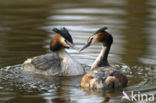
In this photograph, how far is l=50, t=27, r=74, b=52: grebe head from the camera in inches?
427

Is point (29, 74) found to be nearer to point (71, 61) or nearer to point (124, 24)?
point (71, 61)

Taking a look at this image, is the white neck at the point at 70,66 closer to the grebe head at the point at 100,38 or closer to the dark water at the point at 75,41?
the dark water at the point at 75,41

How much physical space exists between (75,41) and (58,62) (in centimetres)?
250

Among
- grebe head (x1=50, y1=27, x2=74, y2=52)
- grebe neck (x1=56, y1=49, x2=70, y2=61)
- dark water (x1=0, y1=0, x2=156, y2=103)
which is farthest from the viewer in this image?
grebe neck (x1=56, y1=49, x2=70, y2=61)

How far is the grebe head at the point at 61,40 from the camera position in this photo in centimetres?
1084

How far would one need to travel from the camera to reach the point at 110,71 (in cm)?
949

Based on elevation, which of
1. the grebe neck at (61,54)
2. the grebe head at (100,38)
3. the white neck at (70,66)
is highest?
the grebe head at (100,38)

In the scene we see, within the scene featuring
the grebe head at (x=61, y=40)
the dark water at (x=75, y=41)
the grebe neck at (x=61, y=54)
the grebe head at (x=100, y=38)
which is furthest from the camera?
the grebe neck at (x=61, y=54)

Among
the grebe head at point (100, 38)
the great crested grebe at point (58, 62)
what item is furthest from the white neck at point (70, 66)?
the grebe head at point (100, 38)

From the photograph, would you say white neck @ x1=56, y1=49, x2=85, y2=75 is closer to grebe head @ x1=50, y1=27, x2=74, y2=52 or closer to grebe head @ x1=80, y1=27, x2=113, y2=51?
grebe head @ x1=50, y1=27, x2=74, y2=52

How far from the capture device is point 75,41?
44.5 ft

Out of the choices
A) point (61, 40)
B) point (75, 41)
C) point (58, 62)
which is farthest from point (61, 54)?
point (75, 41)

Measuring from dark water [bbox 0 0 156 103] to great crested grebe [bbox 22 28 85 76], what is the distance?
0.89ft

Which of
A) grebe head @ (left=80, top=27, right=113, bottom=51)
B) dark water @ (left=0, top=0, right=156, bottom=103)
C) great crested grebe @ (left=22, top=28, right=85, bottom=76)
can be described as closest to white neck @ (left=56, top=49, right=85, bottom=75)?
great crested grebe @ (left=22, top=28, right=85, bottom=76)
